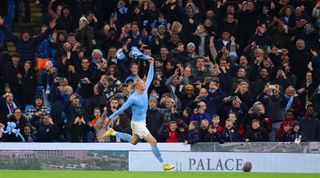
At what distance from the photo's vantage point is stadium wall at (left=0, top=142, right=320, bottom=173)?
26656mm

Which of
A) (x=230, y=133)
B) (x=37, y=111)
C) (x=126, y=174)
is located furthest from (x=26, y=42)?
(x=126, y=174)

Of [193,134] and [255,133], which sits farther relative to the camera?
[255,133]

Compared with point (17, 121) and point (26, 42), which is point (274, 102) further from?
point (26, 42)

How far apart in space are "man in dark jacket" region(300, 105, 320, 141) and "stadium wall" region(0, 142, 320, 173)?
0.94 metres

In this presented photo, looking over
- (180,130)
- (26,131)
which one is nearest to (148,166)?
(180,130)

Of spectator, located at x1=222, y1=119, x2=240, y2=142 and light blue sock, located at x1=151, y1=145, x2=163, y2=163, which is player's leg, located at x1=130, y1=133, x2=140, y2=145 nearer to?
light blue sock, located at x1=151, y1=145, x2=163, y2=163

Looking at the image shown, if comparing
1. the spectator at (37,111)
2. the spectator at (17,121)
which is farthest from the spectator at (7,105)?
the spectator at (17,121)

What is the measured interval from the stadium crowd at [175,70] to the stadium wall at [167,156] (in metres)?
0.41

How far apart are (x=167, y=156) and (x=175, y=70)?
11.4 feet

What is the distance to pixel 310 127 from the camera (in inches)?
1082

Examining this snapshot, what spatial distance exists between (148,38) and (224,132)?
16.7 feet

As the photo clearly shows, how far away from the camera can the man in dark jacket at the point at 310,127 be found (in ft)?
90.2

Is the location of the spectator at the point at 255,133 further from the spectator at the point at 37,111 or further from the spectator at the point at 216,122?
the spectator at the point at 37,111

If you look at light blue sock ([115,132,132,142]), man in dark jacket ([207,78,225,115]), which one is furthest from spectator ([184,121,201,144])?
light blue sock ([115,132,132,142])
